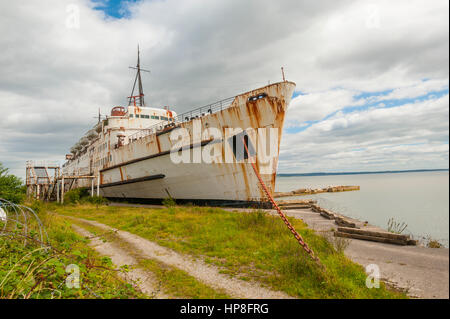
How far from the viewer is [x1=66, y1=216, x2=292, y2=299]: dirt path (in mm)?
3693

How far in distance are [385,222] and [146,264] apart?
1252cm

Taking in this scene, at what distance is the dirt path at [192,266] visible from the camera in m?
3.69

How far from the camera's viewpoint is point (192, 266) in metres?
4.82

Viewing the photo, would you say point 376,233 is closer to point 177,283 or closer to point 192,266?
point 192,266

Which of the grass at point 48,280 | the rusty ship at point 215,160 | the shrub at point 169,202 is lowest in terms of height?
the shrub at point 169,202

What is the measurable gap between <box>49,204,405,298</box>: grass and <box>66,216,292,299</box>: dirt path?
21 cm

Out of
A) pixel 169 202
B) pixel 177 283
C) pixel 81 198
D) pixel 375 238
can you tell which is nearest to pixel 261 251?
pixel 177 283

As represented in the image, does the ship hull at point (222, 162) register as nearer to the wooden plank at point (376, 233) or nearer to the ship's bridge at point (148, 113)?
the wooden plank at point (376, 233)

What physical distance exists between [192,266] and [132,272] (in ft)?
3.78

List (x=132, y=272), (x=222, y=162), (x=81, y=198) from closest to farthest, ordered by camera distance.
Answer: (x=132, y=272)
(x=222, y=162)
(x=81, y=198)

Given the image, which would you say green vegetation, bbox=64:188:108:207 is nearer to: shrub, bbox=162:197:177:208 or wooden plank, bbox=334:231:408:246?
shrub, bbox=162:197:177:208

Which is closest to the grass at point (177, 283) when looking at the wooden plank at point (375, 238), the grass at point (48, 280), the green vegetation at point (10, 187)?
the grass at point (48, 280)

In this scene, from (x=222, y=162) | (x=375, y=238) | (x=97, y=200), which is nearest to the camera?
(x=375, y=238)
